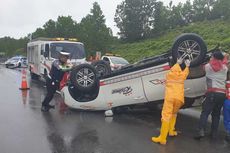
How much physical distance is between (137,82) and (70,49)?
29.2 ft

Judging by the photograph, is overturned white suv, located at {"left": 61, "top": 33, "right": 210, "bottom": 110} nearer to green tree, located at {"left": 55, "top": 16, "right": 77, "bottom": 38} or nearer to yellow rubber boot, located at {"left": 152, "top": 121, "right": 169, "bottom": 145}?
yellow rubber boot, located at {"left": 152, "top": 121, "right": 169, "bottom": 145}

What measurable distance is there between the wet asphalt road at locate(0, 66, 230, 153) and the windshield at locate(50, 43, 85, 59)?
20.8 ft

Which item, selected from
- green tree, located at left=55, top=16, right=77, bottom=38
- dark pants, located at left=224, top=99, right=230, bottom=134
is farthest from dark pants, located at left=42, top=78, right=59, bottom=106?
green tree, located at left=55, top=16, right=77, bottom=38

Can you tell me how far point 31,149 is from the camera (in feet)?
20.4

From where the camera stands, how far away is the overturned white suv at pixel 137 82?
7.97 metres

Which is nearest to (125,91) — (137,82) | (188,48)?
(137,82)

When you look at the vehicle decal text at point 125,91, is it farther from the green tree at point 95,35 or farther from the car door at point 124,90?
the green tree at point 95,35

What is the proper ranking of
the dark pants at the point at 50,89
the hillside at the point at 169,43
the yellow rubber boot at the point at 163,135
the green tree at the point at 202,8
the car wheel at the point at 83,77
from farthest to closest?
the green tree at the point at 202,8, the hillside at the point at 169,43, the dark pants at the point at 50,89, the car wheel at the point at 83,77, the yellow rubber boot at the point at 163,135

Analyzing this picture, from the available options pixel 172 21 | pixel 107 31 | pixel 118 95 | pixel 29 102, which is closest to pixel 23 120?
pixel 118 95

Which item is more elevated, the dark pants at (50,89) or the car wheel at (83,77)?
the car wheel at (83,77)

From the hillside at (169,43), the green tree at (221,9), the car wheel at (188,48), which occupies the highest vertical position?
the green tree at (221,9)

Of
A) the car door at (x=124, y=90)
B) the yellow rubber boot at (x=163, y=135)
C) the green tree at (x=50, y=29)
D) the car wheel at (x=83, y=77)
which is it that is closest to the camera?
the yellow rubber boot at (x=163, y=135)

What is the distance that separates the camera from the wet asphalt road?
639 cm

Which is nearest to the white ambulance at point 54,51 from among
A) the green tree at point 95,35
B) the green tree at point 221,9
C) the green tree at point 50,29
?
the green tree at point 95,35
